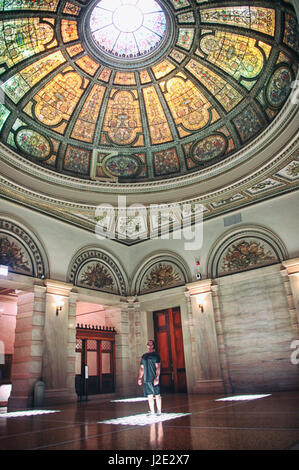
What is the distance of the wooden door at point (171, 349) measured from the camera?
1417cm

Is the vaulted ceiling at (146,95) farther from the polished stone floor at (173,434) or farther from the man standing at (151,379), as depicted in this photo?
the polished stone floor at (173,434)

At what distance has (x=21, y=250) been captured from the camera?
477 inches

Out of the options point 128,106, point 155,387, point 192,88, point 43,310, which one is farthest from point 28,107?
Result: point 155,387

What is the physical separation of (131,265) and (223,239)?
4.77 metres

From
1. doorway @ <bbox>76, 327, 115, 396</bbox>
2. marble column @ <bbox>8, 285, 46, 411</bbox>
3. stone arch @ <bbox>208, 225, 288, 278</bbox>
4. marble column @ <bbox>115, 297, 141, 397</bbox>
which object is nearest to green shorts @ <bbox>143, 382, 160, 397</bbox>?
marble column @ <bbox>8, 285, 46, 411</bbox>

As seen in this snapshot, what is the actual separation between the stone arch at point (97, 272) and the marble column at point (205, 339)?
3.46 metres

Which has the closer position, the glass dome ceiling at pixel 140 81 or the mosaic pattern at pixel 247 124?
the glass dome ceiling at pixel 140 81

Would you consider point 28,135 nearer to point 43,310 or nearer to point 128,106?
point 128,106

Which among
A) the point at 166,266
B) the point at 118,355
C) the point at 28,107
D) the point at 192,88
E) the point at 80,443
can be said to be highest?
the point at 192,88

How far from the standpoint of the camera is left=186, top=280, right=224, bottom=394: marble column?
41.1 ft

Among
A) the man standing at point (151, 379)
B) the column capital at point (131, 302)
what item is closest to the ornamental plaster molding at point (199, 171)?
the column capital at point (131, 302)

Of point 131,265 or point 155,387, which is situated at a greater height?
point 131,265

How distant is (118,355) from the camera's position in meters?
14.9

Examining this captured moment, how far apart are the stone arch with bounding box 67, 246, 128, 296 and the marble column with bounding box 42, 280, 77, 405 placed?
87 cm
